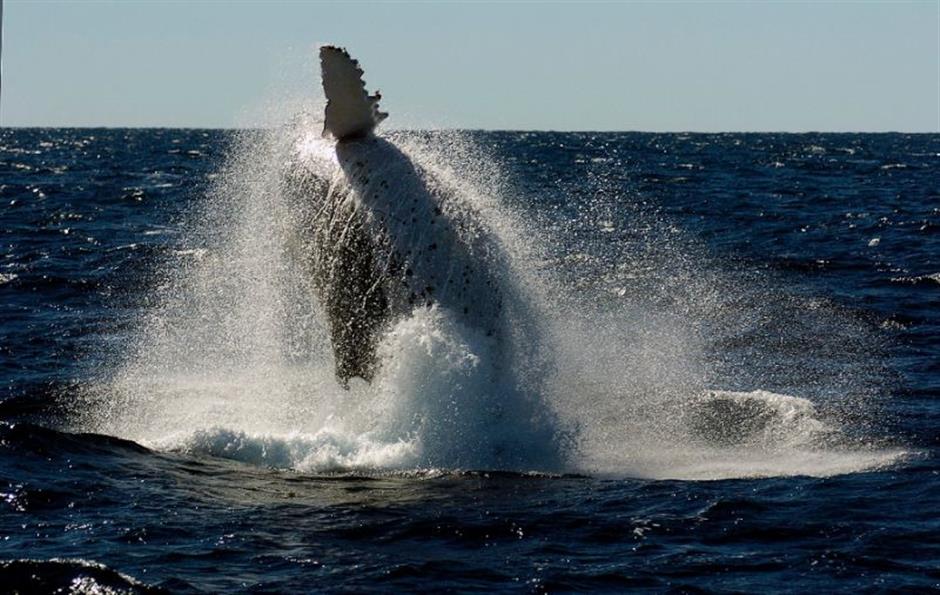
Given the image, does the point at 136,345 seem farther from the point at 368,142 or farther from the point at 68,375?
the point at 368,142

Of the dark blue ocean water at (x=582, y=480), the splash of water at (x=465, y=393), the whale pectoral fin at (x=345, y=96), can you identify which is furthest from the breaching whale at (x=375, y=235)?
the dark blue ocean water at (x=582, y=480)

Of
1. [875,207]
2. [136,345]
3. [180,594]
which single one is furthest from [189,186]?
[180,594]

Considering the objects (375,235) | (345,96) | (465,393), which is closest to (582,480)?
(465,393)

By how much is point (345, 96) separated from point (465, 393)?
295cm

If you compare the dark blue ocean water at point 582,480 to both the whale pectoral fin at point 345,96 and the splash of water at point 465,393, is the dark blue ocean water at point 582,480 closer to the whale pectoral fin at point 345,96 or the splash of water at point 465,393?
the splash of water at point 465,393

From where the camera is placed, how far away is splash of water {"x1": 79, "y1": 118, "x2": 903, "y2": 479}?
12469 millimetres

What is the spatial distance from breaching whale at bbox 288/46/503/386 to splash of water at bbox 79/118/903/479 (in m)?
0.20

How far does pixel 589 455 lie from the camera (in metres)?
12.6

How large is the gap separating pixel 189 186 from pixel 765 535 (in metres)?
45.3

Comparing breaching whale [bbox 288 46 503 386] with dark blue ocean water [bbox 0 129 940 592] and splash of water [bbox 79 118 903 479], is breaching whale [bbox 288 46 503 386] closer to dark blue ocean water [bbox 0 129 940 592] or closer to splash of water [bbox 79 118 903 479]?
splash of water [bbox 79 118 903 479]

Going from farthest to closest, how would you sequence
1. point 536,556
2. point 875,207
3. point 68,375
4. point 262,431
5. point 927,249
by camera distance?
point 875,207 → point 927,249 → point 68,375 → point 262,431 → point 536,556

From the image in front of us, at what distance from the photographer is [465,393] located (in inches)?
497

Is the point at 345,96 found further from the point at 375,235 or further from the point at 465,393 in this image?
the point at 465,393

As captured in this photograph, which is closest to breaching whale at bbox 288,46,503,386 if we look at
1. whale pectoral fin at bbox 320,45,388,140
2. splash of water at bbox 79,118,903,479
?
whale pectoral fin at bbox 320,45,388,140
